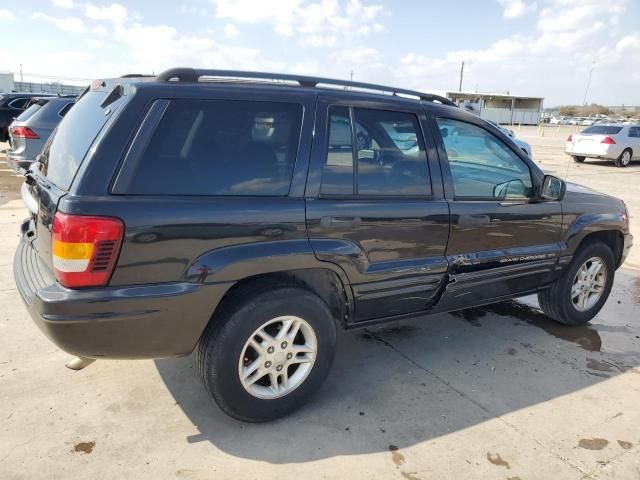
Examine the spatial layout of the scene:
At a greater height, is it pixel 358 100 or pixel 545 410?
pixel 358 100

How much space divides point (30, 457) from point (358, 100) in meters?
2.56

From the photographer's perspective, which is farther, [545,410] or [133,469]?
[545,410]

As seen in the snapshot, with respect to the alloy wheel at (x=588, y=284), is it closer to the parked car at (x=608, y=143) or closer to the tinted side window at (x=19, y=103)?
the parked car at (x=608, y=143)

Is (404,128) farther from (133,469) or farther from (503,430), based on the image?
(133,469)

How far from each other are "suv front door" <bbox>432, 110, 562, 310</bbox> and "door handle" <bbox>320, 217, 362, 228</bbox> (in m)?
0.76

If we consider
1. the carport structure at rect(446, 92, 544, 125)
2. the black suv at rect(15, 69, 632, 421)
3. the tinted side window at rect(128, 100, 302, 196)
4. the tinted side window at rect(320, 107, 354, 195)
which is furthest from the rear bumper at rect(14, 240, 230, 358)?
the carport structure at rect(446, 92, 544, 125)

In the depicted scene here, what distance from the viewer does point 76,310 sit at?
224 cm

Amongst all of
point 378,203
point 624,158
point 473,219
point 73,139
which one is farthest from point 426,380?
point 624,158

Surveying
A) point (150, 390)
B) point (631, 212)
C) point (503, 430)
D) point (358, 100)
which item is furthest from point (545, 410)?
point (631, 212)

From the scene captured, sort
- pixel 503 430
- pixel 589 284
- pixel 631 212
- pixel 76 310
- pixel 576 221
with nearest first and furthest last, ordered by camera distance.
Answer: pixel 76 310, pixel 503 430, pixel 576 221, pixel 589 284, pixel 631 212

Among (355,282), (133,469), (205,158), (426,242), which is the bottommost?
(133,469)

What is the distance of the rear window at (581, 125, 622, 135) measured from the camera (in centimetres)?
1756

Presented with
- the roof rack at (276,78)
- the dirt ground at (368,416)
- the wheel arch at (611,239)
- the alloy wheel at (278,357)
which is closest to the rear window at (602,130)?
the wheel arch at (611,239)

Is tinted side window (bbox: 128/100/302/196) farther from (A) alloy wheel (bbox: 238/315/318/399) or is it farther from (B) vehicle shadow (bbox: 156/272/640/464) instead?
(B) vehicle shadow (bbox: 156/272/640/464)
